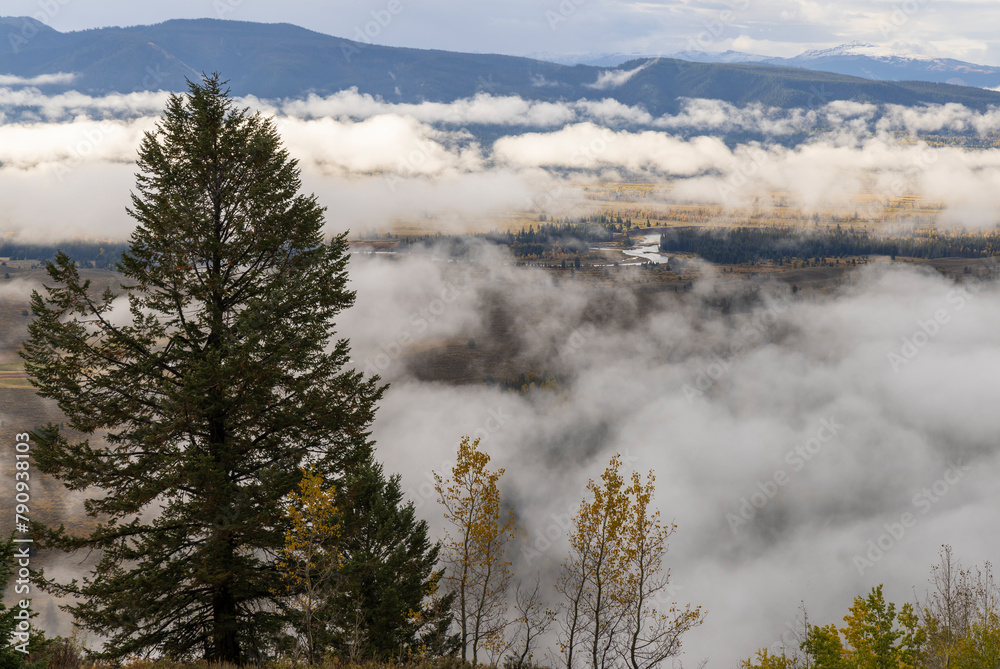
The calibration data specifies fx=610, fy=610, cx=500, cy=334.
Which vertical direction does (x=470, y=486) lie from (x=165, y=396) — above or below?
below

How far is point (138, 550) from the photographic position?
18484 mm

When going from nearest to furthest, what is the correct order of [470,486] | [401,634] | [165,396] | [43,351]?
1. [43,351]
2. [165,396]
3. [470,486]
4. [401,634]

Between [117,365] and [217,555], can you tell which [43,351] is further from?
[217,555]

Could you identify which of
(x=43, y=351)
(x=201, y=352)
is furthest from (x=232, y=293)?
(x=43, y=351)

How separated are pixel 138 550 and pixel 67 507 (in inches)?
7324

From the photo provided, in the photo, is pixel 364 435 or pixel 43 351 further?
pixel 364 435

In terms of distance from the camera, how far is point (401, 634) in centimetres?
3291

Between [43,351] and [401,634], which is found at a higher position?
[43,351]

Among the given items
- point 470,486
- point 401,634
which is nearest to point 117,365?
point 470,486

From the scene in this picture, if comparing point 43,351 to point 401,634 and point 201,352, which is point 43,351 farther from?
point 401,634

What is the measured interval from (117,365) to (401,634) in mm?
21752

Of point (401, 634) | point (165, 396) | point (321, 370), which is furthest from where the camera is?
point (401, 634)

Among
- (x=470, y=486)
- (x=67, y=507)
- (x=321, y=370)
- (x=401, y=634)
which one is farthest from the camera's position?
(x=67, y=507)

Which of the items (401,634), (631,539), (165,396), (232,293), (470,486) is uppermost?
(232,293)
